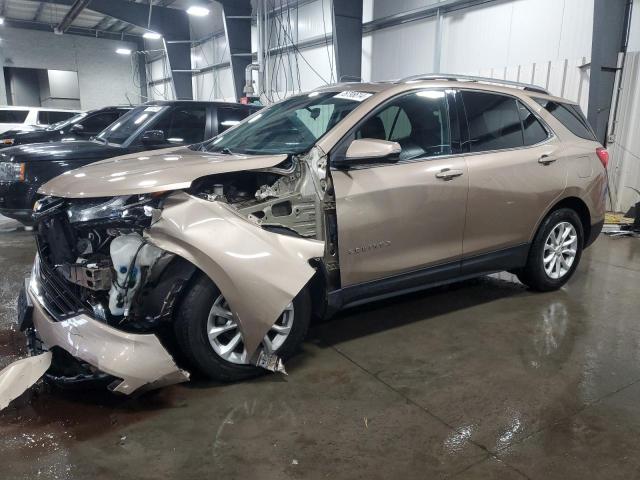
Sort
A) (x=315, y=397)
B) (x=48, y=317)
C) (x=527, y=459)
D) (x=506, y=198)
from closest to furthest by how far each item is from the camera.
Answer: (x=527, y=459)
(x=48, y=317)
(x=315, y=397)
(x=506, y=198)

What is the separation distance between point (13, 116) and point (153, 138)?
1092cm

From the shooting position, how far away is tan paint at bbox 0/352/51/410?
2.42 m

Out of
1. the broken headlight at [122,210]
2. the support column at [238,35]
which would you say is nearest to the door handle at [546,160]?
the broken headlight at [122,210]

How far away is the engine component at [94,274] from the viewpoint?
239 centimetres

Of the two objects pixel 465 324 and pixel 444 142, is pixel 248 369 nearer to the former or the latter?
pixel 465 324

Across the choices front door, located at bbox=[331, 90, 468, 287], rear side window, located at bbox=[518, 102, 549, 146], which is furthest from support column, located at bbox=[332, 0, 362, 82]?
front door, located at bbox=[331, 90, 468, 287]

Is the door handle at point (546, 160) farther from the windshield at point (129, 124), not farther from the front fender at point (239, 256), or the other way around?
the windshield at point (129, 124)

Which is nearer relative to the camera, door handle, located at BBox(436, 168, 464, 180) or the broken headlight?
the broken headlight

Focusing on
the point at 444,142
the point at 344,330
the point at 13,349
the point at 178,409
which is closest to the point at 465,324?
the point at 344,330

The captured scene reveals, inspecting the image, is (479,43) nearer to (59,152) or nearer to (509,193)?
(509,193)

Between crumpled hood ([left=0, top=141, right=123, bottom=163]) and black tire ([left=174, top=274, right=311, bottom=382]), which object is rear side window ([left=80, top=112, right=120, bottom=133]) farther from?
black tire ([left=174, top=274, right=311, bottom=382])

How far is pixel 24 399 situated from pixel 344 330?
1.98m

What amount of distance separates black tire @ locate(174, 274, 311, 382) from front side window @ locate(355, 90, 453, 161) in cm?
121

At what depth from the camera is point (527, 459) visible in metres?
2.17
